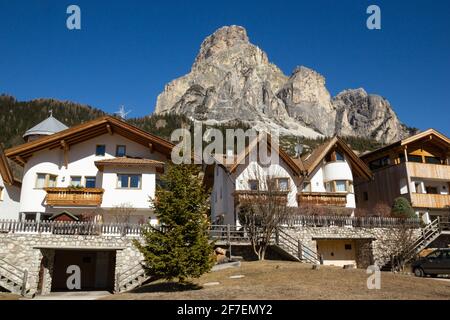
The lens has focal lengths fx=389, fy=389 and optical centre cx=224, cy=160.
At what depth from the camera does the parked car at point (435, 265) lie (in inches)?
914

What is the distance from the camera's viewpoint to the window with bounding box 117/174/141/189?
105ft

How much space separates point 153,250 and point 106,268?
13960 mm

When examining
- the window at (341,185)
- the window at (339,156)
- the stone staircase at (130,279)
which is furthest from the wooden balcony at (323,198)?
the stone staircase at (130,279)

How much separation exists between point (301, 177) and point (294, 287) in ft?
69.0

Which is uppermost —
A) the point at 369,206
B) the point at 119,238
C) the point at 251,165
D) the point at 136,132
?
the point at 136,132

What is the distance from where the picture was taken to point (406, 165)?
128 feet

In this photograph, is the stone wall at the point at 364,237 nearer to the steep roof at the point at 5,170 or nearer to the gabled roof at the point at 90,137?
the gabled roof at the point at 90,137

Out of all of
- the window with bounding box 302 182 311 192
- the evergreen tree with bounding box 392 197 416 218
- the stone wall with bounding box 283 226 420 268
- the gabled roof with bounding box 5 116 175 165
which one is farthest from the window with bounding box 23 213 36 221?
the evergreen tree with bounding box 392 197 416 218

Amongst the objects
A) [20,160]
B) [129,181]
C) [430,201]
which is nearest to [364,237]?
[430,201]

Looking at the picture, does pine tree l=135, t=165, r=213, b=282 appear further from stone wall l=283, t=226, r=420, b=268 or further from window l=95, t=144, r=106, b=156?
window l=95, t=144, r=106, b=156
